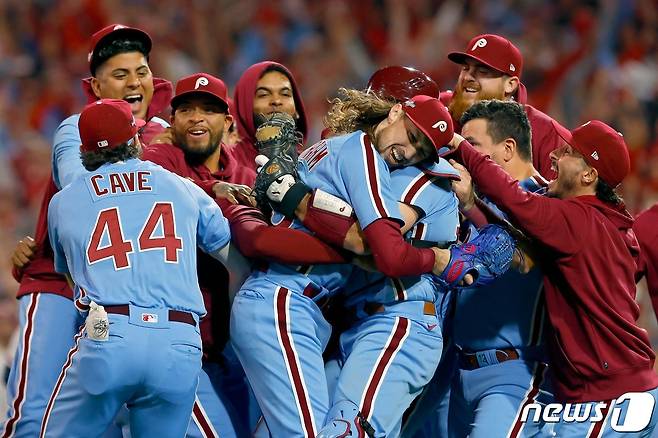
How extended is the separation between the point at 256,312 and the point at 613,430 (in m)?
1.69

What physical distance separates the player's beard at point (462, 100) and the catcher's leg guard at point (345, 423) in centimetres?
198

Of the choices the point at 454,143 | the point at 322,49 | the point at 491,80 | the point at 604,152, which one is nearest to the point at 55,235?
the point at 454,143

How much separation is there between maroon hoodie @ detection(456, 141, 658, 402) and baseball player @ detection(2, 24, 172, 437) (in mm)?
1934

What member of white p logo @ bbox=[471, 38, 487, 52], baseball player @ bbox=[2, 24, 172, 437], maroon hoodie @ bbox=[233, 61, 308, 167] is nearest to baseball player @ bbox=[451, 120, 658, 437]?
white p logo @ bbox=[471, 38, 487, 52]

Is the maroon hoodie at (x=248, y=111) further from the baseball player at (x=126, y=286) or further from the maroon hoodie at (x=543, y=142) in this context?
the baseball player at (x=126, y=286)

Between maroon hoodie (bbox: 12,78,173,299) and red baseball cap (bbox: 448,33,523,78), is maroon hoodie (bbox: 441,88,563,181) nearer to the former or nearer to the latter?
red baseball cap (bbox: 448,33,523,78)

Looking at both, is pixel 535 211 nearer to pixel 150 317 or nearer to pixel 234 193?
pixel 234 193

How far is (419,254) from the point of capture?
481 centimetres

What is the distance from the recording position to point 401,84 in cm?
533

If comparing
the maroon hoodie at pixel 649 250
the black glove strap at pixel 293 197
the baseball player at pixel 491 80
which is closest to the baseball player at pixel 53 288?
the black glove strap at pixel 293 197

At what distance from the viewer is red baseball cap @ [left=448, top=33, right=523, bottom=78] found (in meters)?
6.22

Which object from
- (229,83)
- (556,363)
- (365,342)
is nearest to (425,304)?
(365,342)

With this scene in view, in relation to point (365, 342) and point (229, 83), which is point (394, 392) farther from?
point (229, 83)

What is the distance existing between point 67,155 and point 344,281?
1.48 meters
